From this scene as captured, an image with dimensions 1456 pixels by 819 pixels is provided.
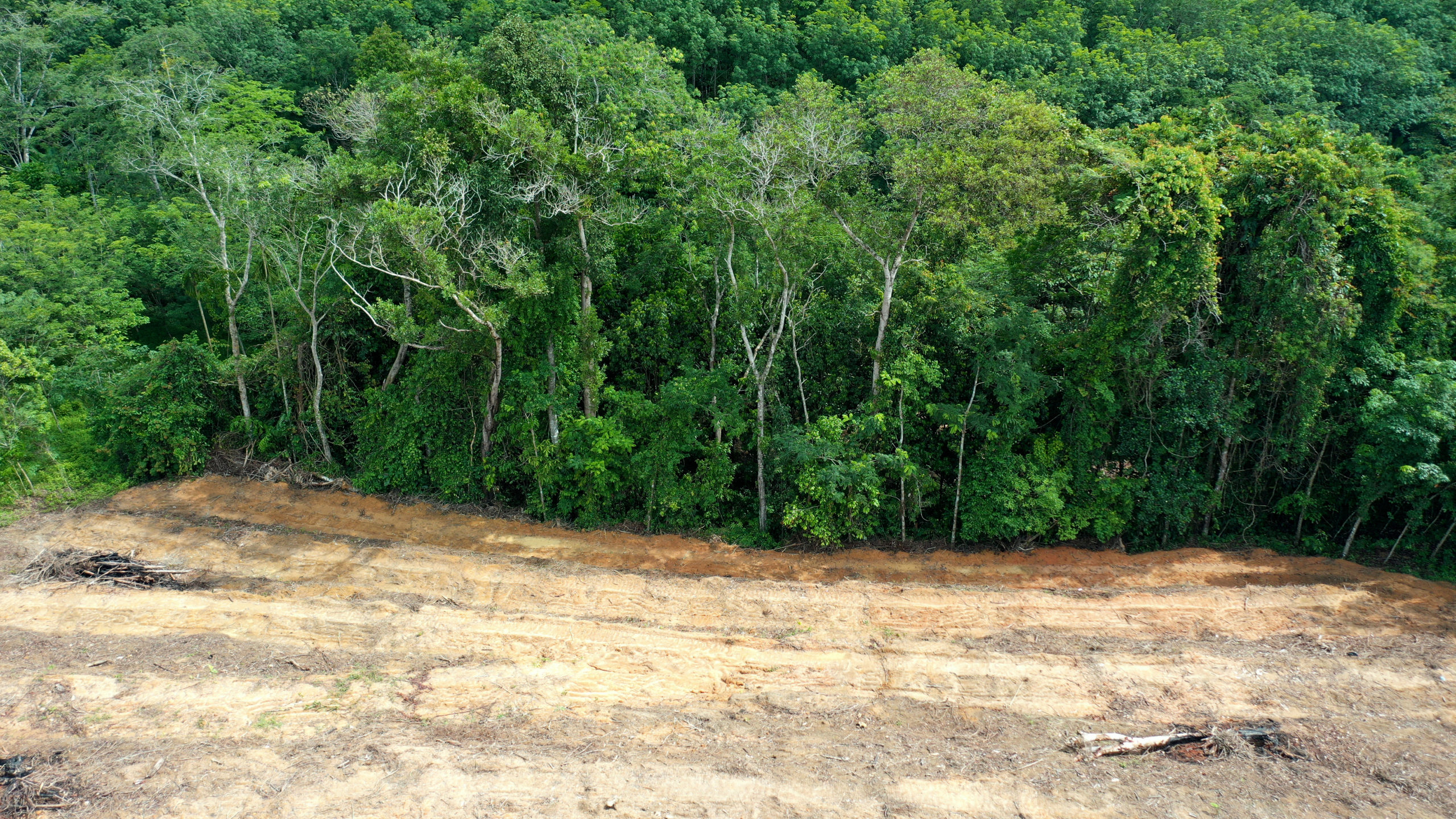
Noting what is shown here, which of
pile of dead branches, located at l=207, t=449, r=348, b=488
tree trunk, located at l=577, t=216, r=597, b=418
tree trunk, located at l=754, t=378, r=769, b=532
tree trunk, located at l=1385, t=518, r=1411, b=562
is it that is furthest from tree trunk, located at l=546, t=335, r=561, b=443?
tree trunk, located at l=1385, t=518, r=1411, b=562

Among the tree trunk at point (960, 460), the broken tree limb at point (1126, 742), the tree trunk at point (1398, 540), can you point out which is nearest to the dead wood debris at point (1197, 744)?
the broken tree limb at point (1126, 742)

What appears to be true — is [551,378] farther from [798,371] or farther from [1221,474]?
[1221,474]

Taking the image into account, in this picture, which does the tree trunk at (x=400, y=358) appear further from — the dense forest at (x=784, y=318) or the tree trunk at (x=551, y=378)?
the tree trunk at (x=551, y=378)

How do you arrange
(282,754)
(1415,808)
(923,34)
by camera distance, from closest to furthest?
(1415,808), (282,754), (923,34)

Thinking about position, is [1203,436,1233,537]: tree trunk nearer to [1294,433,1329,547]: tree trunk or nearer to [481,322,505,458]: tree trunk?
[1294,433,1329,547]: tree trunk

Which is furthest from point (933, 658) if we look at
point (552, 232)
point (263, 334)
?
point (263, 334)

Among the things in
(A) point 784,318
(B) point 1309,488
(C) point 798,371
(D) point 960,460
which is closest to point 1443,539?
(B) point 1309,488

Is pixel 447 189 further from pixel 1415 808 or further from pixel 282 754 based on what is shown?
pixel 1415 808
